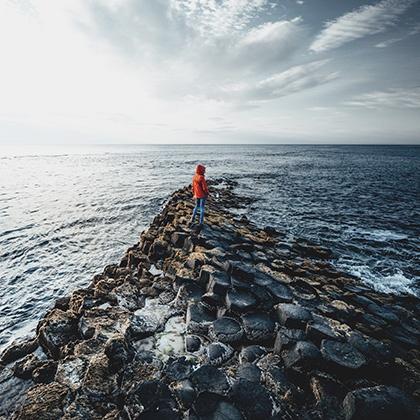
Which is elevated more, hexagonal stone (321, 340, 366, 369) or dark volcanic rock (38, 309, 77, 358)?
hexagonal stone (321, 340, 366, 369)

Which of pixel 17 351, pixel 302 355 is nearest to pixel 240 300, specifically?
pixel 302 355

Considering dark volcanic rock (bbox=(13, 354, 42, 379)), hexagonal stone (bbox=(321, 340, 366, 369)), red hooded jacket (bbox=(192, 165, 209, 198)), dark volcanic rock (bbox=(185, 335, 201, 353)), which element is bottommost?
dark volcanic rock (bbox=(13, 354, 42, 379))

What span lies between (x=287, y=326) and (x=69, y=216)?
16.0 metres

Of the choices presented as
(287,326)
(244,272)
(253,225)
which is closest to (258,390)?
(287,326)

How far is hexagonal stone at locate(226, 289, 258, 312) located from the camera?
18.1 ft

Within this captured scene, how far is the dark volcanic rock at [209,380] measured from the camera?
3.80m

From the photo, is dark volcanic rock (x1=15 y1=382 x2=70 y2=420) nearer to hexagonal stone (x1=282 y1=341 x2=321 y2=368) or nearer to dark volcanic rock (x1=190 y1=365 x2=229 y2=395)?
dark volcanic rock (x1=190 y1=365 x2=229 y2=395)

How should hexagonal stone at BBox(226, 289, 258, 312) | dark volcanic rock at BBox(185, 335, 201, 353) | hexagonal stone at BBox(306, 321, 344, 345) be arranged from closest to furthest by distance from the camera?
hexagonal stone at BBox(306, 321, 344, 345), dark volcanic rock at BBox(185, 335, 201, 353), hexagonal stone at BBox(226, 289, 258, 312)

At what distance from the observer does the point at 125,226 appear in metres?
15.3

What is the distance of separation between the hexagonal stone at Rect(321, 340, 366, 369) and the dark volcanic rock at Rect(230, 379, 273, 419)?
3.92ft

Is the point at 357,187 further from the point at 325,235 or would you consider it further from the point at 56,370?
the point at 56,370

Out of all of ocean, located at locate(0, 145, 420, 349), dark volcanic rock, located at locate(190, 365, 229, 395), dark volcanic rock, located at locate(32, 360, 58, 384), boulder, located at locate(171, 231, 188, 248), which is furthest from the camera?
boulder, located at locate(171, 231, 188, 248)

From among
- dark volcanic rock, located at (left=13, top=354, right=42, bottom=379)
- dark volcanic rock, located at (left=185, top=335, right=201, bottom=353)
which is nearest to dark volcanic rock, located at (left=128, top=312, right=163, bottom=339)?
dark volcanic rock, located at (left=185, top=335, right=201, bottom=353)

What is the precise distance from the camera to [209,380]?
155 inches
